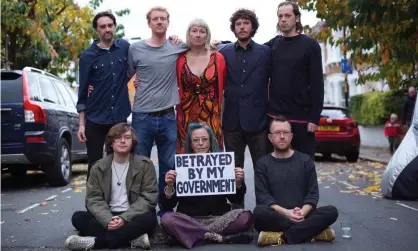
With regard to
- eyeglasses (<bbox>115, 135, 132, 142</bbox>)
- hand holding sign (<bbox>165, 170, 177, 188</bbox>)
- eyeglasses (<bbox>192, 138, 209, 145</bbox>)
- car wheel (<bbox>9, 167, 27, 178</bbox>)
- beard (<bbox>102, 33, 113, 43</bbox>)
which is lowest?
car wheel (<bbox>9, 167, 27, 178</bbox>)

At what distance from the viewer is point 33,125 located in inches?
440

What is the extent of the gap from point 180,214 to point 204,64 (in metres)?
1.48

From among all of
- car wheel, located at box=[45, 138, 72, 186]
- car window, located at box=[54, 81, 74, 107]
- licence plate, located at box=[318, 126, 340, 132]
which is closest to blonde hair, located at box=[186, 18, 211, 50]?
car wheel, located at box=[45, 138, 72, 186]

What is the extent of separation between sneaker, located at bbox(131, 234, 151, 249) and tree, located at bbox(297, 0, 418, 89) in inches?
214

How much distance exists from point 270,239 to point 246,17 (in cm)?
216

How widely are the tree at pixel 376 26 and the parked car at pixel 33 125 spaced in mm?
4623

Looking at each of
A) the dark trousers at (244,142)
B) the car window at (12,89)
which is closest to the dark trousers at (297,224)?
the dark trousers at (244,142)

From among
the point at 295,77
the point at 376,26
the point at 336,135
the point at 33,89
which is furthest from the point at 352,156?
the point at 295,77

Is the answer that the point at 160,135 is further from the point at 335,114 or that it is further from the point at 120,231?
the point at 335,114

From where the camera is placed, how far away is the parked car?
36.4 feet

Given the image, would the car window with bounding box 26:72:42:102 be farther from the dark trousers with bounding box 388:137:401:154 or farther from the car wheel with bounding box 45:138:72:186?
the dark trousers with bounding box 388:137:401:154

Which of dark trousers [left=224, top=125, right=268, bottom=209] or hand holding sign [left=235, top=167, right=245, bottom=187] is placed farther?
dark trousers [left=224, top=125, right=268, bottom=209]

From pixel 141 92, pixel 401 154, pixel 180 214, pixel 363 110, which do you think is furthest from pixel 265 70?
pixel 363 110

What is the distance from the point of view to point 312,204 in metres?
6.57
